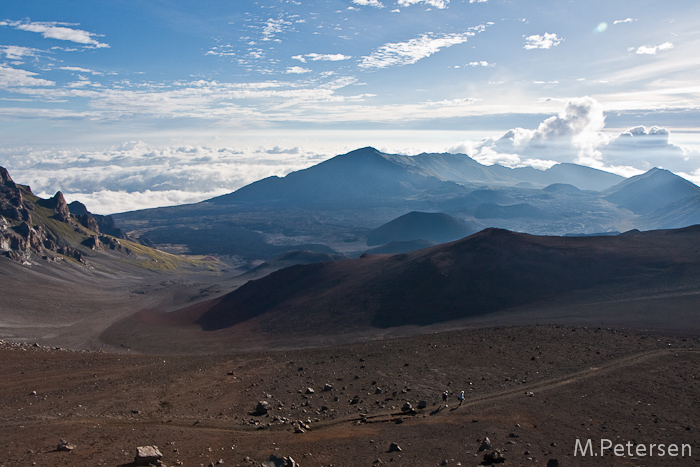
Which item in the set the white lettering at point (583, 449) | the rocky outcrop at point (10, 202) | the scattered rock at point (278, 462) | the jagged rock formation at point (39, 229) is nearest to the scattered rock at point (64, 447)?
the scattered rock at point (278, 462)

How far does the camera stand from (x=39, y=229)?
12594 centimetres

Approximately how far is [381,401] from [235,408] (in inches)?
299

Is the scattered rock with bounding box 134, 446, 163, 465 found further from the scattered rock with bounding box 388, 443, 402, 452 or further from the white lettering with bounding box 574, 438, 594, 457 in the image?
the white lettering with bounding box 574, 438, 594, 457

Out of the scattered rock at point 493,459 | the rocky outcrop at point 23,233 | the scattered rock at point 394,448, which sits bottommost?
the scattered rock at point 493,459

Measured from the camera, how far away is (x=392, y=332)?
151ft

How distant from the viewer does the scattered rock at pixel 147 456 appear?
52.9ft

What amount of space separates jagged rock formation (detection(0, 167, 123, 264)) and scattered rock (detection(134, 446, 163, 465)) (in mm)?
Answer: 110768

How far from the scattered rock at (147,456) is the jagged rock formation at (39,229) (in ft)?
363

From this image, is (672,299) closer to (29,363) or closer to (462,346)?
(462,346)

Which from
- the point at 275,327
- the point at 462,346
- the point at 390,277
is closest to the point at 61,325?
the point at 275,327

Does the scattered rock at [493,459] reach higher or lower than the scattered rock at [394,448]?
lower

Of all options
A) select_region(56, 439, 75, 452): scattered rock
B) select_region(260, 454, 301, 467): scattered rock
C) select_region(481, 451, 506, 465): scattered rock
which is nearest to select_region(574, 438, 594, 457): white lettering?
select_region(481, 451, 506, 465): scattered rock

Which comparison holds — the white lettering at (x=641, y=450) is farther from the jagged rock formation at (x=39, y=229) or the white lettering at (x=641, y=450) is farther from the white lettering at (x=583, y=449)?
the jagged rock formation at (x=39, y=229)

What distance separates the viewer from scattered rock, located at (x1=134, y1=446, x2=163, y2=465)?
52.9ft
